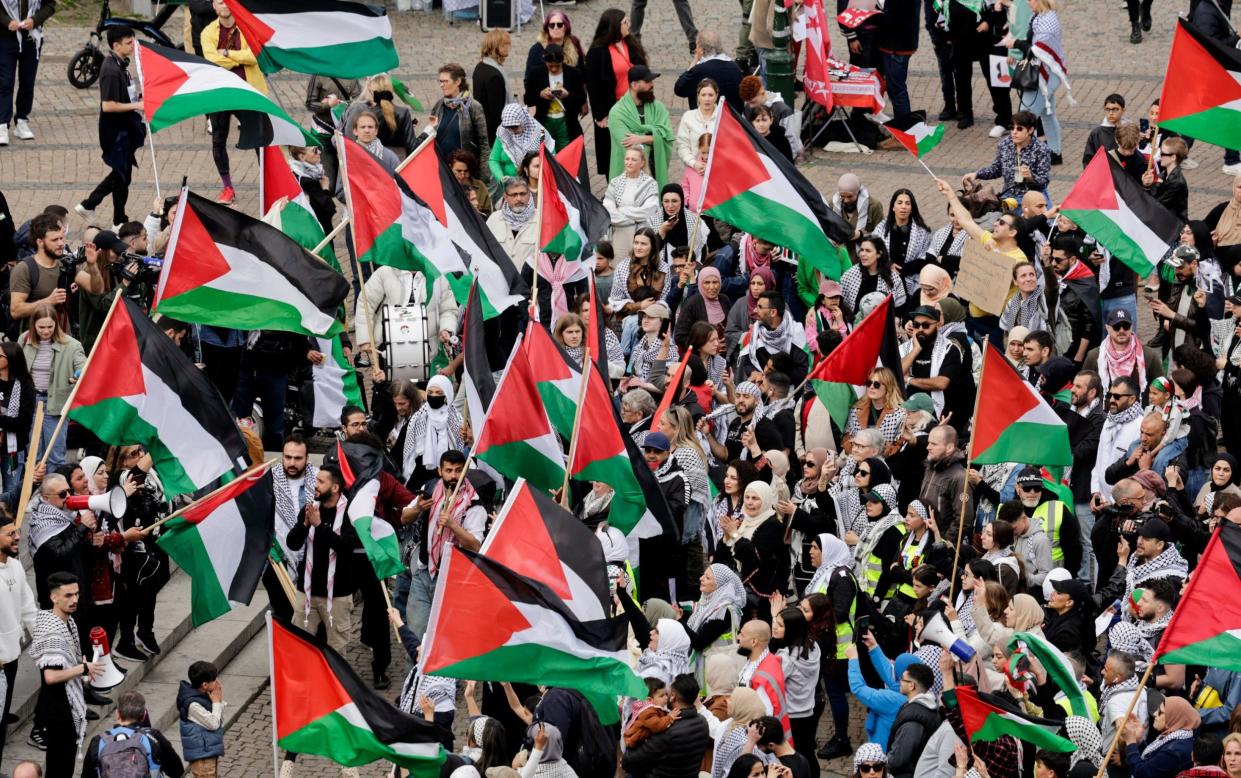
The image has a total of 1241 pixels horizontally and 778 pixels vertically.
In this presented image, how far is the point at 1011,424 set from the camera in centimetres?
1543

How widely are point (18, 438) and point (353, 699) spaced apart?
4.75 meters

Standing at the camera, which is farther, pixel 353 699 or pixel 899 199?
pixel 899 199

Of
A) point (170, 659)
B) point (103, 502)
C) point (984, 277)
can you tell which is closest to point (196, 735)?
point (103, 502)

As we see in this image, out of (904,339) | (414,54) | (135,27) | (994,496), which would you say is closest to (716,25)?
(414,54)

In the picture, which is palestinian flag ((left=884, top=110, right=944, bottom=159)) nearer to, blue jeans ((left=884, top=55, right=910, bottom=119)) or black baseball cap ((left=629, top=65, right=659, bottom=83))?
black baseball cap ((left=629, top=65, right=659, bottom=83))

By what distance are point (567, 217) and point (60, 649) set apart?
5587 millimetres

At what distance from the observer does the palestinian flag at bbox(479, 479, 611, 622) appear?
1321cm

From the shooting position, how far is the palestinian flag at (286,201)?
719 inches

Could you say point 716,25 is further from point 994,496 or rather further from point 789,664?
point 789,664

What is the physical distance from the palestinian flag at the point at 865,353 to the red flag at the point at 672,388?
0.92 m

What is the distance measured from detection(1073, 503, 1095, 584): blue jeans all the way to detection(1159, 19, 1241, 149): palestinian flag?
125 inches

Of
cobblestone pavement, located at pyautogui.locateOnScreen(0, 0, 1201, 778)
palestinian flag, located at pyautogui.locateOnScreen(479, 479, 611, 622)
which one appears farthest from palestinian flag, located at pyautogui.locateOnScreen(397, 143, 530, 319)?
cobblestone pavement, located at pyautogui.locateOnScreen(0, 0, 1201, 778)

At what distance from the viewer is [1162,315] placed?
1825 cm

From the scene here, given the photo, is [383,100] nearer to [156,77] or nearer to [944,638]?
[156,77]
